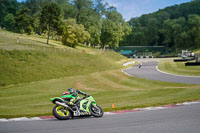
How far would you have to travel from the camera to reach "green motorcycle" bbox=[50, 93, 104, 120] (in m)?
11.4

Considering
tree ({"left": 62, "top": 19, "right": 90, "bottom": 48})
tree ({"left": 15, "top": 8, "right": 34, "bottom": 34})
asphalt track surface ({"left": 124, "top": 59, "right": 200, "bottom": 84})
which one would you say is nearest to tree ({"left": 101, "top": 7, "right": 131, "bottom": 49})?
tree ({"left": 62, "top": 19, "right": 90, "bottom": 48})

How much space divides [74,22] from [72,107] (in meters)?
101

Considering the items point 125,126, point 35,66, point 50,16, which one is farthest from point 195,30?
point 125,126

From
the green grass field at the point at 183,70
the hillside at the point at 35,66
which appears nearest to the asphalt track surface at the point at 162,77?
the green grass field at the point at 183,70

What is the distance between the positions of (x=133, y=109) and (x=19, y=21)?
109582 millimetres

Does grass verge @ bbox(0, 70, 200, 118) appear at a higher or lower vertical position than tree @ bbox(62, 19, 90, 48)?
lower

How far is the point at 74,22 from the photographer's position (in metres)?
110

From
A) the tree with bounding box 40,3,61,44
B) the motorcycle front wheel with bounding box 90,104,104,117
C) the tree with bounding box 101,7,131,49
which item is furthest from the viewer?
the tree with bounding box 101,7,131,49

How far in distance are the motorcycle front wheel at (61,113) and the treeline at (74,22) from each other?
235 feet

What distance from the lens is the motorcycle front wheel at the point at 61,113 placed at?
11273 mm

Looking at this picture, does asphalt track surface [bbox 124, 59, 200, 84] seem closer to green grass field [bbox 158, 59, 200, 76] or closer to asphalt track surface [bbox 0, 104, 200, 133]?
green grass field [bbox 158, 59, 200, 76]

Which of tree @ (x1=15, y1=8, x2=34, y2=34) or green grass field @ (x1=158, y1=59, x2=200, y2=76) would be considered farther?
tree @ (x1=15, y1=8, x2=34, y2=34)

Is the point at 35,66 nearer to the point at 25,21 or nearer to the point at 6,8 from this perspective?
the point at 25,21

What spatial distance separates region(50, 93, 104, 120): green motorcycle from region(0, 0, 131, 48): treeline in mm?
71425
